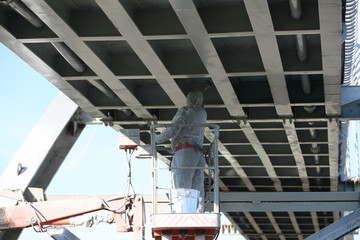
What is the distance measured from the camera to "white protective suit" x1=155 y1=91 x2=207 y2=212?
44.7 feet

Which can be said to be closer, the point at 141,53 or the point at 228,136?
the point at 141,53

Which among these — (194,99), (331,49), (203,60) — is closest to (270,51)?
(331,49)

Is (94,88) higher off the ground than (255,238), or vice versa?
(255,238)

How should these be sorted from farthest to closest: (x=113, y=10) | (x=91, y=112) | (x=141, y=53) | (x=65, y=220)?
(x=91, y=112)
(x=65, y=220)
(x=141, y=53)
(x=113, y=10)

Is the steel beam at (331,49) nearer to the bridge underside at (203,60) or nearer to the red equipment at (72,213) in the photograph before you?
the bridge underside at (203,60)

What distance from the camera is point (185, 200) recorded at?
12.8 metres

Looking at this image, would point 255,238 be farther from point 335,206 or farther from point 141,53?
point 141,53

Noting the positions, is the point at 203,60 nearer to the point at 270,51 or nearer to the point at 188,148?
the point at 270,51

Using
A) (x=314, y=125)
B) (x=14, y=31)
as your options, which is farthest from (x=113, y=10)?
(x=314, y=125)

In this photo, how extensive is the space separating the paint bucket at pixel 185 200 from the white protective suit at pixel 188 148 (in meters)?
0.67

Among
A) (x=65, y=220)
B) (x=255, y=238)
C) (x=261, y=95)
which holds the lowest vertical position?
(x=65, y=220)

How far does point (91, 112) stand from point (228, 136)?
4347mm

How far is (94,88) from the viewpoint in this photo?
16.8 metres

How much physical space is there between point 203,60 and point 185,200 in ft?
8.89
